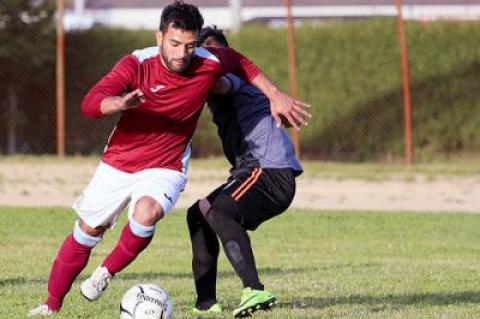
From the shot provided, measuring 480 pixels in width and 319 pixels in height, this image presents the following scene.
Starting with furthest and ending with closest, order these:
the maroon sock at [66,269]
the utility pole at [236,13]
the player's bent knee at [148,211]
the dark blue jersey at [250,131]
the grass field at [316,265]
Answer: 1. the utility pole at [236,13]
2. the grass field at [316,265]
3. the dark blue jersey at [250,131]
4. the maroon sock at [66,269]
5. the player's bent knee at [148,211]

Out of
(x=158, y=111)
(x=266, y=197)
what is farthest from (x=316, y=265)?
(x=158, y=111)

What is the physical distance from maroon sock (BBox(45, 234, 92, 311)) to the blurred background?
14.1 meters

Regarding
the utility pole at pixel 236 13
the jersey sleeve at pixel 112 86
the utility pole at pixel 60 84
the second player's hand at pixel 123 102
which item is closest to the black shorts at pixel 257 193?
the jersey sleeve at pixel 112 86

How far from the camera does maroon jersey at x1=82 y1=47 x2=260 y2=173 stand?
6.97 meters

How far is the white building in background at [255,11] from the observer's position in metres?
22.6

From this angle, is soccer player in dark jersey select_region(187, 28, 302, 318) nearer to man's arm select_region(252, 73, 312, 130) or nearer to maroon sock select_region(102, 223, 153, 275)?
man's arm select_region(252, 73, 312, 130)

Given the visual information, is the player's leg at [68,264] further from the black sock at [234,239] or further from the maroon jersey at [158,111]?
the black sock at [234,239]

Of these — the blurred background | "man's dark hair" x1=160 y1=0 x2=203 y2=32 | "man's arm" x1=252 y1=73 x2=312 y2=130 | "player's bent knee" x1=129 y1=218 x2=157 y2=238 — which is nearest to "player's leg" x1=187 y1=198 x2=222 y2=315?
"player's bent knee" x1=129 y1=218 x2=157 y2=238

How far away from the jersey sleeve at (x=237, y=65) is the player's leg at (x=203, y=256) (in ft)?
2.78

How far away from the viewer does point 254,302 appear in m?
6.90

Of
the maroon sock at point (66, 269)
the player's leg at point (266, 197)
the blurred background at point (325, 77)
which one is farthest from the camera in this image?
the blurred background at point (325, 77)

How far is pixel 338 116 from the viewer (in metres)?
21.6

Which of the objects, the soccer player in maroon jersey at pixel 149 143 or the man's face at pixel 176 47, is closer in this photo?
the man's face at pixel 176 47

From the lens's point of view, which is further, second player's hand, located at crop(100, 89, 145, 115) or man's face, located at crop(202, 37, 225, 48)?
man's face, located at crop(202, 37, 225, 48)
